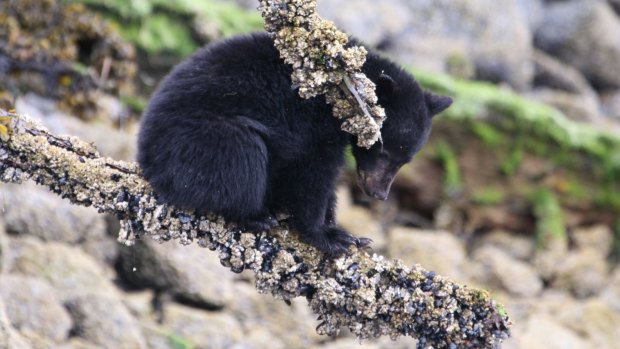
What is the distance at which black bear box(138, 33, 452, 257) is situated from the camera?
4.36 metres

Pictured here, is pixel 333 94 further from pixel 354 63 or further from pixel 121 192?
pixel 121 192

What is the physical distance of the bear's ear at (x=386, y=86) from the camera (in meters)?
4.87

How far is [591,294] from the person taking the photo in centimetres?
1016

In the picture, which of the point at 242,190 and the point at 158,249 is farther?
the point at 158,249

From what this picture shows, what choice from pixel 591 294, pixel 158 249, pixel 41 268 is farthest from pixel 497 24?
pixel 41 268

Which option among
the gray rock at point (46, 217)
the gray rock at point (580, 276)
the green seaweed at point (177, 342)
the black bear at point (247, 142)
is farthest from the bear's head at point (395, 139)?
the gray rock at point (580, 276)

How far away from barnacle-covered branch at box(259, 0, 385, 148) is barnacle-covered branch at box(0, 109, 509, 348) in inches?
35.4

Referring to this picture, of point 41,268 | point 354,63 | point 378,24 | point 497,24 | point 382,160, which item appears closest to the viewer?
point 354,63

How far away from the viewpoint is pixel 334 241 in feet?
14.4

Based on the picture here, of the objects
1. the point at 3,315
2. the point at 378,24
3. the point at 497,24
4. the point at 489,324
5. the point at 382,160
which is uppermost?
the point at 497,24

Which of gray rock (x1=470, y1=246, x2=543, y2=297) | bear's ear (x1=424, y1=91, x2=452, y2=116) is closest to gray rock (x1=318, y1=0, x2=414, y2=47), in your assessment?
Answer: gray rock (x1=470, y1=246, x2=543, y2=297)

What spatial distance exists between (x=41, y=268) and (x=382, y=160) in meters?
3.22

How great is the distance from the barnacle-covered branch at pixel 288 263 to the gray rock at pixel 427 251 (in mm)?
4886

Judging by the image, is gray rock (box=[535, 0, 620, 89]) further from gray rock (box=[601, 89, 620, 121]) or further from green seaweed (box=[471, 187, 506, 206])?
green seaweed (box=[471, 187, 506, 206])
